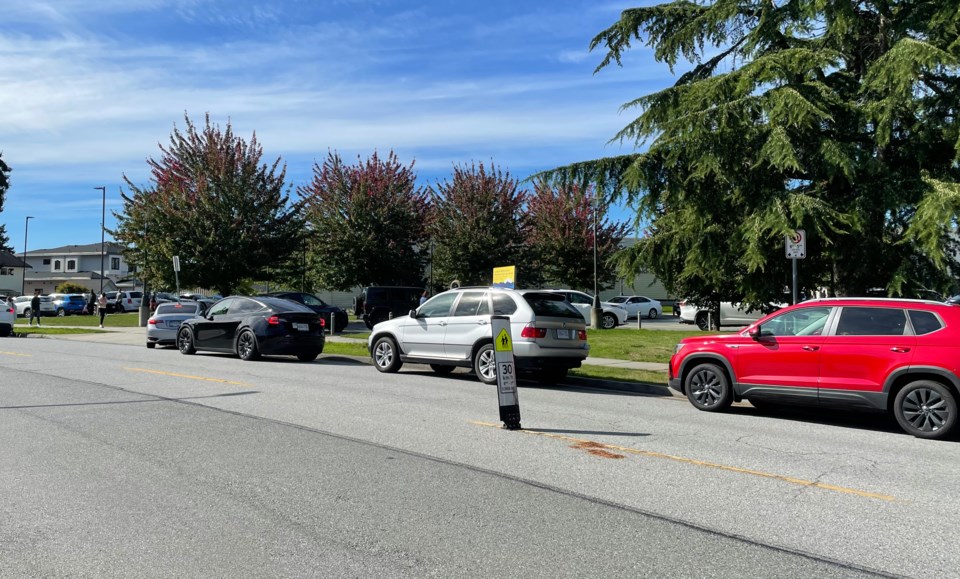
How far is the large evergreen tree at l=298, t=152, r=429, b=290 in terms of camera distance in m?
39.1

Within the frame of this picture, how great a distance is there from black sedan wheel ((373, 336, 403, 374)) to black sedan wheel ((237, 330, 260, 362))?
349 cm

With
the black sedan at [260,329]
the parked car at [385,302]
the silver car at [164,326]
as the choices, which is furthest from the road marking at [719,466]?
the parked car at [385,302]

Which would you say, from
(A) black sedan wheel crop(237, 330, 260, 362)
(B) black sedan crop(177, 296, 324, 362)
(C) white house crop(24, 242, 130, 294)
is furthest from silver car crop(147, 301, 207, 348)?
(C) white house crop(24, 242, 130, 294)

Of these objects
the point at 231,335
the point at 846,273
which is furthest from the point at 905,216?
the point at 231,335

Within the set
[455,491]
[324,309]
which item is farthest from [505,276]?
[455,491]

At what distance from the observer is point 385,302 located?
29547mm

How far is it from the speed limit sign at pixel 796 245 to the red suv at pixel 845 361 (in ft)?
8.78

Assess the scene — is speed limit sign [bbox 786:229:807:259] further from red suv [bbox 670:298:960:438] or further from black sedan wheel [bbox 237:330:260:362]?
black sedan wheel [bbox 237:330:260:362]

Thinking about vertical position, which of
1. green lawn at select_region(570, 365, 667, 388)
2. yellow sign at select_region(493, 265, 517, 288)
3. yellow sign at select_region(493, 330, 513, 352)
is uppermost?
yellow sign at select_region(493, 265, 517, 288)

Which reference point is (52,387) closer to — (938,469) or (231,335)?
(231,335)

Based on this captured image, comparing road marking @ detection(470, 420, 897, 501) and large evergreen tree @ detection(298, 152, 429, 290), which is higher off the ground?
large evergreen tree @ detection(298, 152, 429, 290)

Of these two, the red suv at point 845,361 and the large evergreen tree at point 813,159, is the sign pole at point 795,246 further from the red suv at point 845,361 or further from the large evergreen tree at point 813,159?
the red suv at point 845,361

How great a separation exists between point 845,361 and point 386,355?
866 centimetres

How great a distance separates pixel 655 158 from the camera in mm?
14742
